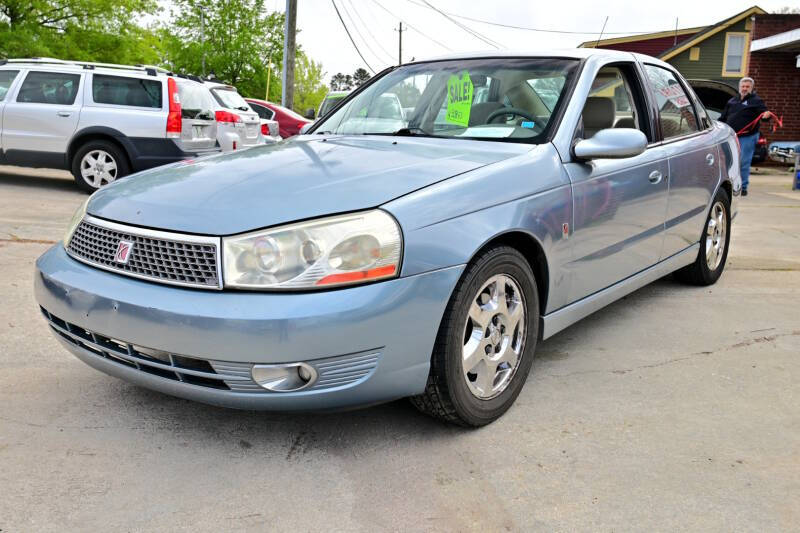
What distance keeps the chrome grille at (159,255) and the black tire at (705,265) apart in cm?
370

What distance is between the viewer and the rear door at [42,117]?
9.61 metres

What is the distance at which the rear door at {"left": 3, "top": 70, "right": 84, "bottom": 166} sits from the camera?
961 cm

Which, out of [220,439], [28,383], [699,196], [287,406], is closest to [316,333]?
[287,406]

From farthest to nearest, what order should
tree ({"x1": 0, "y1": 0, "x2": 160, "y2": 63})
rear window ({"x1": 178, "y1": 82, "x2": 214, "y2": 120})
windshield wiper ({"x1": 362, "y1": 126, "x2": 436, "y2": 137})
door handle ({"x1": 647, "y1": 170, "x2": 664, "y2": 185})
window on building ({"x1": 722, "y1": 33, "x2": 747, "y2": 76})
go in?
window on building ({"x1": 722, "y1": 33, "x2": 747, "y2": 76}), tree ({"x1": 0, "y1": 0, "x2": 160, "y2": 63}), rear window ({"x1": 178, "y1": 82, "x2": 214, "y2": 120}), door handle ({"x1": 647, "y1": 170, "x2": 664, "y2": 185}), windshield wiper ({"x1": 362, "y1": 126, "x2": 436, "y2": 137})

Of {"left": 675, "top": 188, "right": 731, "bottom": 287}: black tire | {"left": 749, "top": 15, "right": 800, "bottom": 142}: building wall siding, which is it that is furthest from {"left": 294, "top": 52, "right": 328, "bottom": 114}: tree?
{"left": 675, "top": 188, "right": 731, "bottom": 287}: black tire

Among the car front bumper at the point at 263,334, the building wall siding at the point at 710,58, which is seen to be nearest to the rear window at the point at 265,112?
the car front bumper at the point at 263,334

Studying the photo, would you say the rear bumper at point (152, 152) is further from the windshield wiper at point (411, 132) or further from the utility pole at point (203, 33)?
the utility pole at point (203, 33)

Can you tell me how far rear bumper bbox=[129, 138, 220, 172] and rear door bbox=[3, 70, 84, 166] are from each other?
848 millimetres

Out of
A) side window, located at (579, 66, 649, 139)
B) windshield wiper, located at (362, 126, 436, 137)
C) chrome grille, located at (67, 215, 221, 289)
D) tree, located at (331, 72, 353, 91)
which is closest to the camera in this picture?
chrome grille, located at (67, 215, 221, 289)

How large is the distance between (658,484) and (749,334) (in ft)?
6.96

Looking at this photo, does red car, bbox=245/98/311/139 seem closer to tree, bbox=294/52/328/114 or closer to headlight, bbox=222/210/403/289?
headlight, bbox=222/210/403/289

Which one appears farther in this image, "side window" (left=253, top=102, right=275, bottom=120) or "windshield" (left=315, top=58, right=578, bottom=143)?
"side window" (left=253, top=102, right=275, bottom=120)

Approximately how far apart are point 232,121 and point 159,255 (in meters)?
8.68

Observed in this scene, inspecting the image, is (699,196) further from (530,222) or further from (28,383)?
(28,383)
